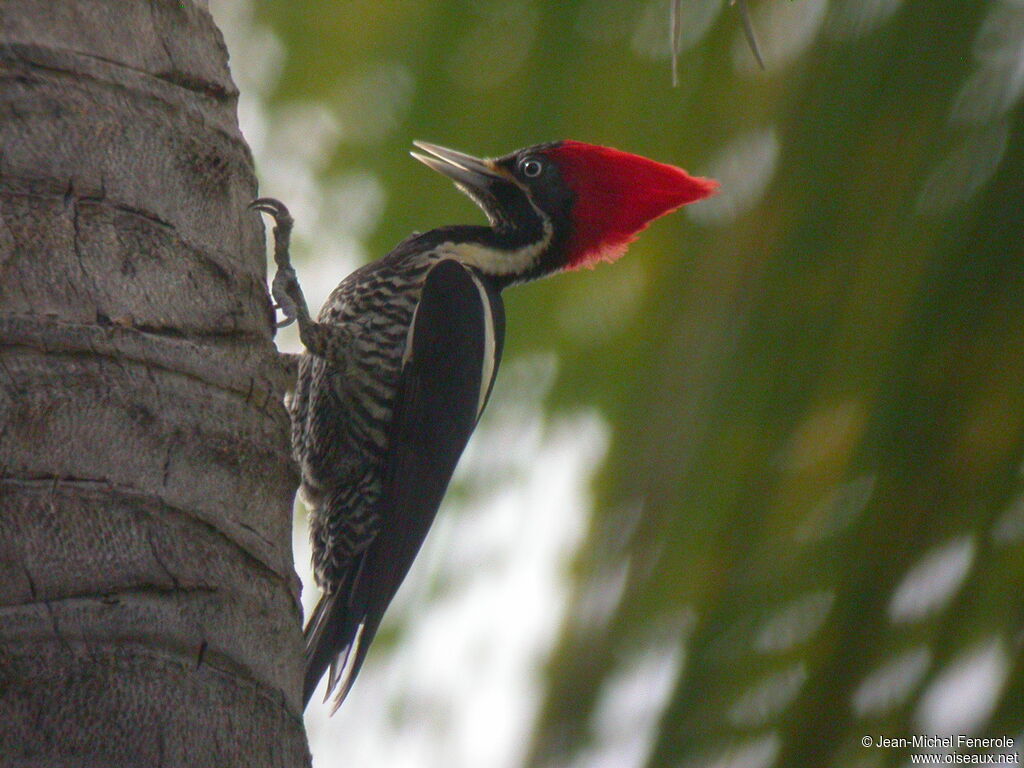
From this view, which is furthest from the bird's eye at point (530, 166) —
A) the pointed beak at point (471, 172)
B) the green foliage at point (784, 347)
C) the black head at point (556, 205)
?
the green foliage at point (784, 347)

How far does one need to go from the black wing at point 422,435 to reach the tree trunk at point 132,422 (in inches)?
44.7

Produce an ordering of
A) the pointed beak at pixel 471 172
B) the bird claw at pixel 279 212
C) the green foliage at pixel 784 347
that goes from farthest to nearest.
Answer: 1. the pointed beak at pixel 471 172
2. the bird claw at pixel 279 212
3. the green foliage at pixel 784 347

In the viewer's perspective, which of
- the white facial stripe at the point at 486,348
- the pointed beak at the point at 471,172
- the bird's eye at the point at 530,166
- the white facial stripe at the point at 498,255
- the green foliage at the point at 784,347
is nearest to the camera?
the green foliage at the point at 784,347

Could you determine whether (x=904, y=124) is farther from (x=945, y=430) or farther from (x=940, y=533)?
(x=940, y=533)

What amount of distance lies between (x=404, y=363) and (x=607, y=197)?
2.43 feet

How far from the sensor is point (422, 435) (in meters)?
3.01

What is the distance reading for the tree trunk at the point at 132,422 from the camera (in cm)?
117

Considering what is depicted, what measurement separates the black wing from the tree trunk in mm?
1135

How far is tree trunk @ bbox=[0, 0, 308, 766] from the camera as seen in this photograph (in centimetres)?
117

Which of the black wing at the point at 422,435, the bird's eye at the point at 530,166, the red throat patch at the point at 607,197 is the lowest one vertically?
the black wing at the point at 422,435

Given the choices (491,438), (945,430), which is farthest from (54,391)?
(945,430)

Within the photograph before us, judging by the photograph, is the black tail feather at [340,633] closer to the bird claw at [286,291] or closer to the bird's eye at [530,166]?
the bird claw at [286,291]

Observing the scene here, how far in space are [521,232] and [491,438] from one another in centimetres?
166

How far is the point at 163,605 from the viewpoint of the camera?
4.13ft
